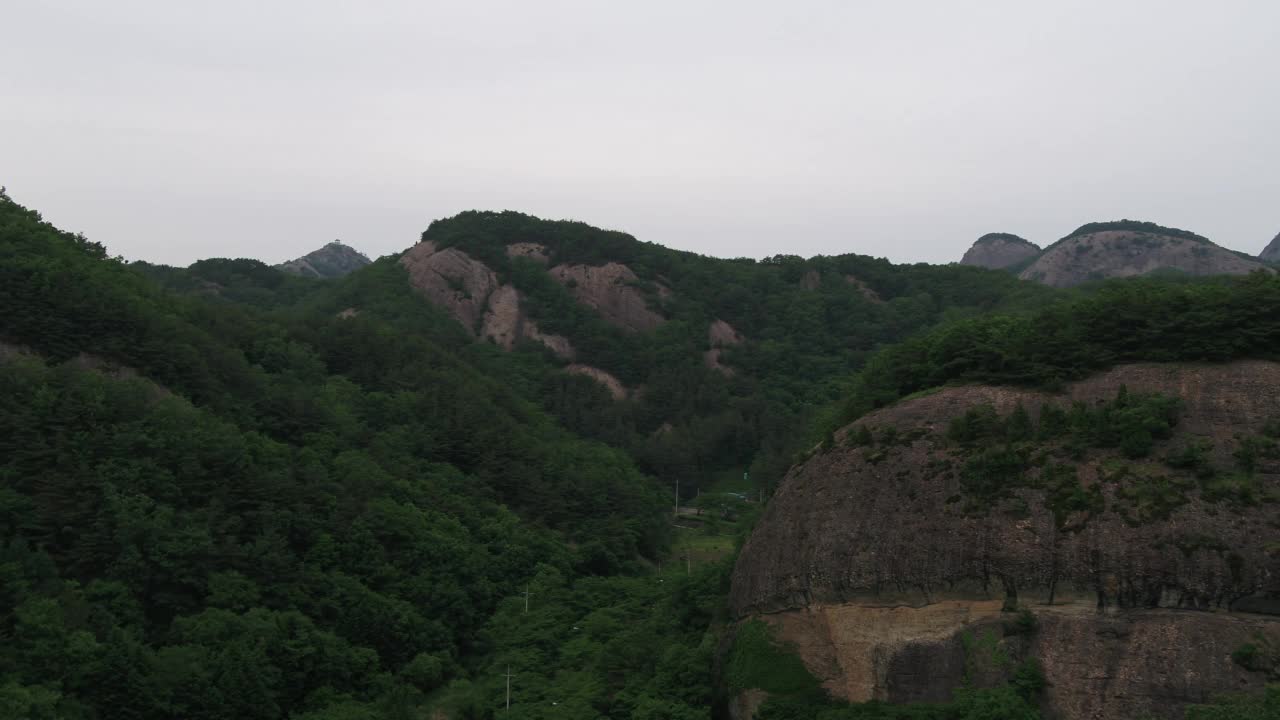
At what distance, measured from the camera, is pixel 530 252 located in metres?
103

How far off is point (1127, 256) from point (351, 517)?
125941 millimetres

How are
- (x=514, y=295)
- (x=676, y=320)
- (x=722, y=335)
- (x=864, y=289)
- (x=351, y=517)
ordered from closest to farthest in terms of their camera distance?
(x=351, y=517), (x=514, y=295), (x=676, y=320), (x=722, y=335), (x=864, y=289)

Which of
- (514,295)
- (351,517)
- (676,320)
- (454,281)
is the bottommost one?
(351,517)

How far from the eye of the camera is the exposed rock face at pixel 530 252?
102 m

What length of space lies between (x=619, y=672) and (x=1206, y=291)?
20.9 meters

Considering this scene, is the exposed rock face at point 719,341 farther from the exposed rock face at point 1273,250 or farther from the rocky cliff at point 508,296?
the exposed rock face at point 1273,250

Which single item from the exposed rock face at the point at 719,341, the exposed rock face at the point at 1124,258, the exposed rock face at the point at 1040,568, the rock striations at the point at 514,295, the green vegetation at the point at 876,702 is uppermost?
the exposed rock face at the point at 1124,258

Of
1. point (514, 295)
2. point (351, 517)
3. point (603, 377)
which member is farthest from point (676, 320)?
point (351, 517)

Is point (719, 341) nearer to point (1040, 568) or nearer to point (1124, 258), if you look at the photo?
point (1124, 258)

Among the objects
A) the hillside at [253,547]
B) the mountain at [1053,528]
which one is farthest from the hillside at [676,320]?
the mountain at [1053,528]

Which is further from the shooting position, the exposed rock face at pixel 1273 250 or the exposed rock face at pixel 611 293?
the exposed rock face at pixel 1273 250

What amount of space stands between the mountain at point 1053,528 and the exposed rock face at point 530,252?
2826 inches

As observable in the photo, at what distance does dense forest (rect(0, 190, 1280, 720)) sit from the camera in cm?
3055

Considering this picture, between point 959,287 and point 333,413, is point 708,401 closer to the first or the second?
point 959,287
